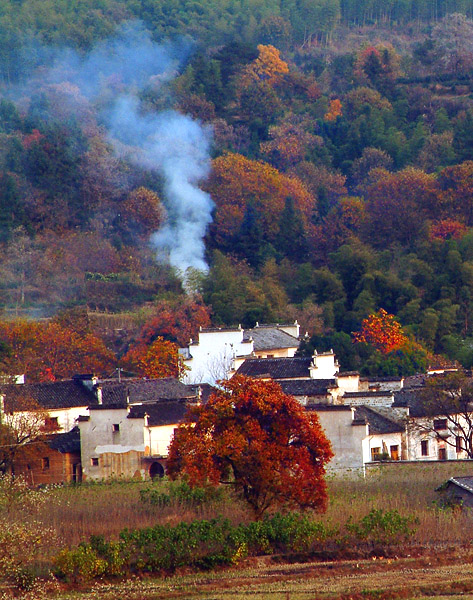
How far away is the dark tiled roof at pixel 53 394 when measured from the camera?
35.7 metres

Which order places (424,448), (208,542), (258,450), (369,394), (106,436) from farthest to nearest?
1. (369,394)
2. (106,436)
3. (424,448)
4. (258,450)
5. (208,542)

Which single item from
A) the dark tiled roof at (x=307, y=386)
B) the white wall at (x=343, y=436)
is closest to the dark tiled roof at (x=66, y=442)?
the dark tiled roof at (x=307, y=386)

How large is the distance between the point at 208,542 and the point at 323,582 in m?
2.44

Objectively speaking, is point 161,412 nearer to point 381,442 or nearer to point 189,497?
point 381,442

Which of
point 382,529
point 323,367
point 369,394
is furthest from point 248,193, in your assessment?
point 382,529

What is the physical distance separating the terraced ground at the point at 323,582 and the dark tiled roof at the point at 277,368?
45.3 feet

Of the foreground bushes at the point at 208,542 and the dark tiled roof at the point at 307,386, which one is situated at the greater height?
the dark tiled roof at the point at 307,386

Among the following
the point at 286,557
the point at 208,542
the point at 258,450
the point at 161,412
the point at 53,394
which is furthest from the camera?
the point at 53,394

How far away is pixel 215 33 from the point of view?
87188 mm

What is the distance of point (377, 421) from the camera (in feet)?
103

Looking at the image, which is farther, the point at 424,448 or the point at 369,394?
the point at 369,394

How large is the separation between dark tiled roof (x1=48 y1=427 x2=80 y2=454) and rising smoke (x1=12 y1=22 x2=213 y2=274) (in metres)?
21.0

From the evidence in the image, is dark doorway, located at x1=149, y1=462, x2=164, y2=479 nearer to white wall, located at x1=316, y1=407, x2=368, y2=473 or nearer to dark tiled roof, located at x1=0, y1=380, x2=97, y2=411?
white wall, located at x1=316, y1=407, x2=368, y2=473

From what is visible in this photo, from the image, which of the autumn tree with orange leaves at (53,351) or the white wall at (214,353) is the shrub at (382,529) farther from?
the autumn tree with orange leaves at (53,351)
